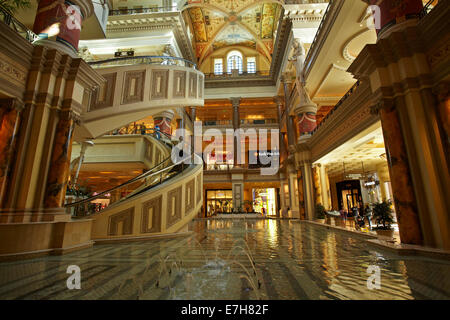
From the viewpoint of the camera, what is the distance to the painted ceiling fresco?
19500 mm

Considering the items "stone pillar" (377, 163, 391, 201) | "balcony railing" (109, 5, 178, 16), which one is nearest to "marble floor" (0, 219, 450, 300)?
"stone pillar" (377, 163, 391, 201)

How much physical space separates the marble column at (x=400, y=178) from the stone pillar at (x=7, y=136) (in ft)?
22.2

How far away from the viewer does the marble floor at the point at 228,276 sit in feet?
6.36

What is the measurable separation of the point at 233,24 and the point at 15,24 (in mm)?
20372

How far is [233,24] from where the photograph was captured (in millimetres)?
21469

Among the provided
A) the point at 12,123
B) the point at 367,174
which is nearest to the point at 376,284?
the point at 12,123

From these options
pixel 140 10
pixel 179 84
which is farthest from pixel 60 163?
pixel 140 10

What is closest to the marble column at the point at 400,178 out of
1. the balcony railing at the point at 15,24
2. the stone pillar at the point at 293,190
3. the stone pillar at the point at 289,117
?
the balcony railing at the point at 15,24

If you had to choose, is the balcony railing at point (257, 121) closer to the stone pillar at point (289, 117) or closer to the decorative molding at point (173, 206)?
the stone pillar at point (289, 117)

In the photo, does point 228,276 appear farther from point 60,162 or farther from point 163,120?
point 163,120

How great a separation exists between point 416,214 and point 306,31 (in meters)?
13.2

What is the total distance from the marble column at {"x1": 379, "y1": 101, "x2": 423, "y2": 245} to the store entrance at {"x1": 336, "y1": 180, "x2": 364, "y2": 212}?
1279 cm

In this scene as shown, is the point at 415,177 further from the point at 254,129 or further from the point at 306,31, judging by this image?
the point at 254,129

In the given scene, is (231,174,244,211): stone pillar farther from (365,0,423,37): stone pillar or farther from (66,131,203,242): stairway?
(365,0,423,37): stone pillar
